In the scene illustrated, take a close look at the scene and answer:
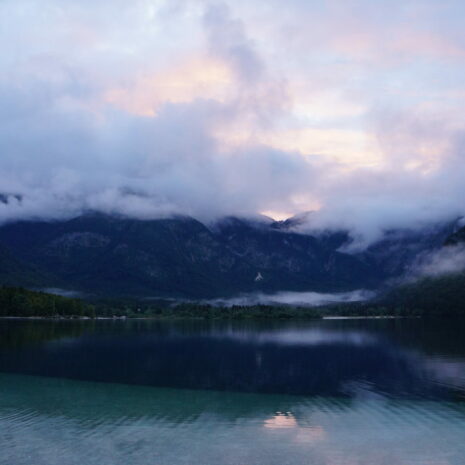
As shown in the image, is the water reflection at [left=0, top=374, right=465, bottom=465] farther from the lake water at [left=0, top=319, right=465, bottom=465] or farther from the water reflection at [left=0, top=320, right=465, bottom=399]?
the water reflection at [left=0, top=320, right=465, bottom=399]

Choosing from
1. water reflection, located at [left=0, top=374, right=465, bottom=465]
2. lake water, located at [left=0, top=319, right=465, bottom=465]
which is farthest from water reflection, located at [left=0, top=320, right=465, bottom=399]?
water reflection, located at [left=0, top=374, right=465, bottom=465]

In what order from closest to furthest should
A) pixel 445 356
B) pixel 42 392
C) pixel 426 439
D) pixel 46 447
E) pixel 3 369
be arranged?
pixel 46 447
pixel 426 439
pixel 42 392
pixel 3 369
pixel 445 356

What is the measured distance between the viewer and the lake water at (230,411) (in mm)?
38812

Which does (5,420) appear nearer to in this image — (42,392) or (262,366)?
(42,392)

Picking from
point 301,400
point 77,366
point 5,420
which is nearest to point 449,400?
point 301,400

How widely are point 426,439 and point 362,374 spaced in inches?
1552

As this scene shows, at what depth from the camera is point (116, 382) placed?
2790 inches

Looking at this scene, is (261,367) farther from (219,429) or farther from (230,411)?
(219,429)

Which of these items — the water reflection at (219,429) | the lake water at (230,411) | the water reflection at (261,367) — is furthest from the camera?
the water reflection at (261,367)

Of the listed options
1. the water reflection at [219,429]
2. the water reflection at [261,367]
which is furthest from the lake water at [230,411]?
the water reflection at [261,367]

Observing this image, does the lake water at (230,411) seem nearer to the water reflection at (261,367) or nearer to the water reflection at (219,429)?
the water reflection at (219,429)

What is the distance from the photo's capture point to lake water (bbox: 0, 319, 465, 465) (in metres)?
38.8

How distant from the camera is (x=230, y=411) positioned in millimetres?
52719

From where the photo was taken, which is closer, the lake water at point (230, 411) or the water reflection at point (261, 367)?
the lake water at point (230, 411)
